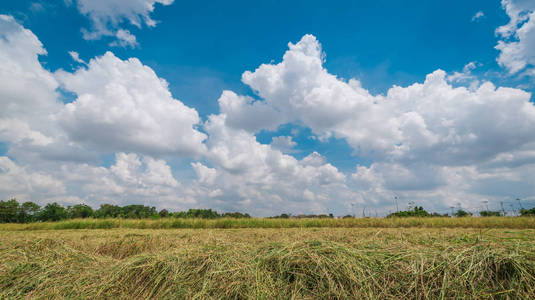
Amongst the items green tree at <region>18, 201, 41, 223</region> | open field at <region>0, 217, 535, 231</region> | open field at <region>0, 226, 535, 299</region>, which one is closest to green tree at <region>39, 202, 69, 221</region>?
green tree at <region>18, 201, 41, 223</region>

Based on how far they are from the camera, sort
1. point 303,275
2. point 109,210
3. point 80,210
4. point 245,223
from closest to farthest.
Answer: point 303,275 → point 245,223 → point 80,210 → point 109,210

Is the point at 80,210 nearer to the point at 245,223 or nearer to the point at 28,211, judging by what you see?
the point at 28,211

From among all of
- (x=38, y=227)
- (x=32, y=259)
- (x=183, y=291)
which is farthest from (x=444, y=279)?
(x=38, y=227)

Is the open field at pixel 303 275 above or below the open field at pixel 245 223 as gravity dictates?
above

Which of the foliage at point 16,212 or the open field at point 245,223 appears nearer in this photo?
the open field at point 245,223

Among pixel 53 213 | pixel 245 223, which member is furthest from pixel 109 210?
pixel 245 223

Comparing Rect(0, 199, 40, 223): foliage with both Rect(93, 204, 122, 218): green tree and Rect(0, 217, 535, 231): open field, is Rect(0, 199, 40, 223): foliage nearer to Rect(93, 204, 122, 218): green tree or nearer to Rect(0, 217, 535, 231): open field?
Rect(93, 204, 122, 218): green tree

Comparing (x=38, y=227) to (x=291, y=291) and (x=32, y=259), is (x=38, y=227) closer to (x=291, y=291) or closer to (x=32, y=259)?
(x=32, y=259)

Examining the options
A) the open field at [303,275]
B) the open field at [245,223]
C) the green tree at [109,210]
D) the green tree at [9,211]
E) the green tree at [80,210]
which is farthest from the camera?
the green tree at [109,210]

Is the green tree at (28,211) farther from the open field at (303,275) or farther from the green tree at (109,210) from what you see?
the open field at (303,275)

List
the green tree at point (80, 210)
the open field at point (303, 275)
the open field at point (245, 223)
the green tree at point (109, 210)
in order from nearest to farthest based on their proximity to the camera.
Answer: the open field at point (303, 275) → the open field at point (245, 223) → the green tree at point (80, 210) → the green tree at point (109, 210)

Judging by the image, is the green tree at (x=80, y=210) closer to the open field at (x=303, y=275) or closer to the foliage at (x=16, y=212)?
the foliage at (x=16, y=212)

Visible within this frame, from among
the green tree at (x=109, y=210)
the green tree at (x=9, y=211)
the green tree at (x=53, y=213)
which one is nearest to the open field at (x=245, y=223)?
the green tree at (x=53, y=213)

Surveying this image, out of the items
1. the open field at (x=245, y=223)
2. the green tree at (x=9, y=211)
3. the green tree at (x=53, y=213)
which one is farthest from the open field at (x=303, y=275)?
the green tree at (x=9, y=211)
